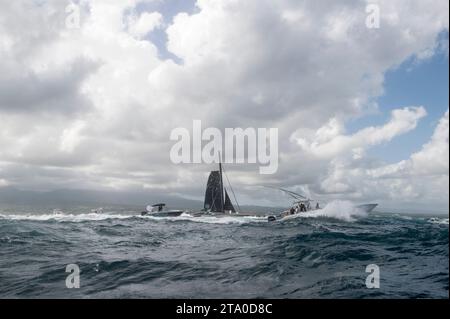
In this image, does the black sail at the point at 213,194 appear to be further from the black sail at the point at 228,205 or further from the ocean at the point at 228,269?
the ocean at the point at 228,269

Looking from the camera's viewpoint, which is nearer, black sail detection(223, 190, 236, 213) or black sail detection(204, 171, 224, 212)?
black sail detection(223, 190, 236, 213)

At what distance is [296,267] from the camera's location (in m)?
19.9

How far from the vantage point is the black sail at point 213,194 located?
10494 cm

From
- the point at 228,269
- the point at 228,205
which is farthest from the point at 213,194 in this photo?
the point at 228,269

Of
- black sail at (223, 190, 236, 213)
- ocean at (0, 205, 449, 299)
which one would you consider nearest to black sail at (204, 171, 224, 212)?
black sail at (223, 190, 236, 213)

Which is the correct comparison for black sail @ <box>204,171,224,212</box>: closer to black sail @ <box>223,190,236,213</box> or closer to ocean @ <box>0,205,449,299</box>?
black sail @ <box>223,190,236,213</box>

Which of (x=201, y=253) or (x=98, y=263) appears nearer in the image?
(x=98, y=263)

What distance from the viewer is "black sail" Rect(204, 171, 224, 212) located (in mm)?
104938

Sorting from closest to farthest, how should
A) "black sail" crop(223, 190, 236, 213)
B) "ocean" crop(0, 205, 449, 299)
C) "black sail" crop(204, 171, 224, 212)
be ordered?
"ocean" crop(0, 205, 449, 299)
"black sail" crop(223, 190, 236, 213)
"black sail" crop(204, 171, 224, 212)

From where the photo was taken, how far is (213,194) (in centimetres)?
10625
